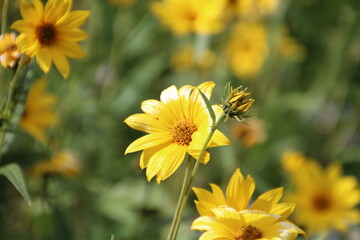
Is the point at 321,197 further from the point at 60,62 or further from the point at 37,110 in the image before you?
the point at 60,62

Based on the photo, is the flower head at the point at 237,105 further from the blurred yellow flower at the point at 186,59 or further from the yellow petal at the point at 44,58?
the blurred yellow flower at the point at 186,59

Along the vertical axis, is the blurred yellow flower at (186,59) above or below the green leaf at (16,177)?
above

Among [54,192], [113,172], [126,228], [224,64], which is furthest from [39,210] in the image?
[224,64]

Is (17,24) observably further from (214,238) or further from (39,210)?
(39,210)

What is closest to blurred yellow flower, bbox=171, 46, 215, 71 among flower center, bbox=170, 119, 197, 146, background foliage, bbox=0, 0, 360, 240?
background foliage, bbox=0, 0, 360, 240

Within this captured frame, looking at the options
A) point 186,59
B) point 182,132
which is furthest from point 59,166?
point 186,59

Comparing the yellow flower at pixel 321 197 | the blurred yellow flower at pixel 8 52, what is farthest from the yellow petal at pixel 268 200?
the yellow flower at pixel 321 197
